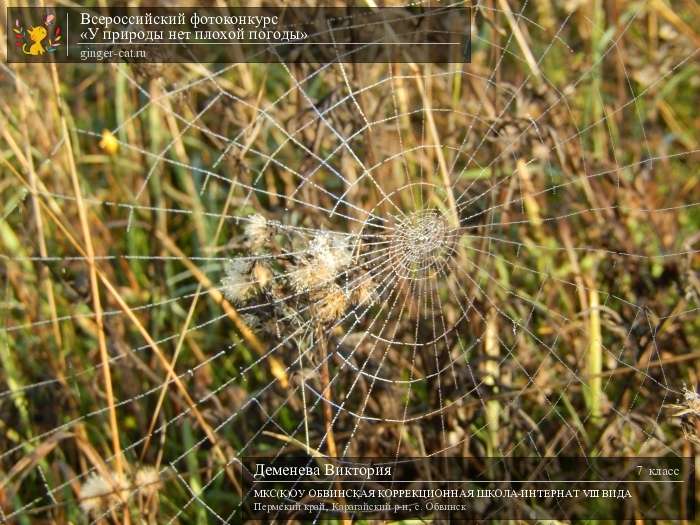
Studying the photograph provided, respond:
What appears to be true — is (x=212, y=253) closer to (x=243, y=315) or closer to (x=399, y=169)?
(x=243, y=315)

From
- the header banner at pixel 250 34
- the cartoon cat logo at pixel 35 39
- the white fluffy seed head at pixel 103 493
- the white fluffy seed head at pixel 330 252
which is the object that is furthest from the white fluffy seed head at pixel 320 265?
the cartoon cat logo at pixel 35 39

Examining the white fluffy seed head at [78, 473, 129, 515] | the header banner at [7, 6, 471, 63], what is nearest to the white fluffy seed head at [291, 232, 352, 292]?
Answer: the header banner at [7, 6, 471, 63]

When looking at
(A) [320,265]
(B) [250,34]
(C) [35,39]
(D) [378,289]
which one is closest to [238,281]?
(A) [320,265]

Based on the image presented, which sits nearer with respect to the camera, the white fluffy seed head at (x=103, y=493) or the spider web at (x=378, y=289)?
the white fluffy seed head at (x=103, y=493)

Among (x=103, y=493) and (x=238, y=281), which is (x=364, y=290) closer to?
(x=238, y=281)

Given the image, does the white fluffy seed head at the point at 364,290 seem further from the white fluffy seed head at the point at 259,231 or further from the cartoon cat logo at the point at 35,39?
the cartoon cat logo at the point at 35,39

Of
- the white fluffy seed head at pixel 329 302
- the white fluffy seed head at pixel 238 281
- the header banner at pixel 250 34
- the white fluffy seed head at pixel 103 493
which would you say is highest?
the header banner at pixel 250 34

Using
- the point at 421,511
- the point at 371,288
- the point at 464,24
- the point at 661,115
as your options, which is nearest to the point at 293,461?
the point at 421,511
